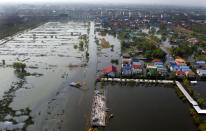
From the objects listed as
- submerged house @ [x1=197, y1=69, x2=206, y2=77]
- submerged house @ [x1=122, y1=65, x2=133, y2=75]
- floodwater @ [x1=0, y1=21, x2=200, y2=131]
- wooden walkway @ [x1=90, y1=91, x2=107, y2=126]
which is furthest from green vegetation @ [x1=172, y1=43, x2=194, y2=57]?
wooden walkway @ [x1=90, y1=91, x2=107, y2=126]

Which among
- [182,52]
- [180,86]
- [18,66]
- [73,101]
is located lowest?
[73,101]

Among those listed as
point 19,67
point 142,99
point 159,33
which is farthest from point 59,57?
point 159,33

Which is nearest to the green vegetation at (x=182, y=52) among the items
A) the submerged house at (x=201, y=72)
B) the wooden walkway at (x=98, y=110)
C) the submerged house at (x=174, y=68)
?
the submerged house at (x=174, y=68)

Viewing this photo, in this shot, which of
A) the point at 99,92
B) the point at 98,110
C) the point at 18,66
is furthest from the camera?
the point at 18,66

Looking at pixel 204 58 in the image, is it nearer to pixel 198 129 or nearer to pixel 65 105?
pixel 198 129

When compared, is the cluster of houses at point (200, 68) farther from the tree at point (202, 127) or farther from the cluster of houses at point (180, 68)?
the tree at point (202, 127)

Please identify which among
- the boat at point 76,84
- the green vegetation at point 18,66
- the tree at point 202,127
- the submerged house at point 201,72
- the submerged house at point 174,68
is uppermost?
the green vegetation at point 18,66

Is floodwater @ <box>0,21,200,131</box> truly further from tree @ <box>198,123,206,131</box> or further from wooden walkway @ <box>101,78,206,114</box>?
wooden walkway @ <box>101,78,206,114</box>

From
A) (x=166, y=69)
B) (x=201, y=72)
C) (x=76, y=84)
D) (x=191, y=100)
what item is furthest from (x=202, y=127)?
(x=76, y=84)

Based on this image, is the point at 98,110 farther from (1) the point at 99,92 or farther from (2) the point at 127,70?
(2) the point at 127,70

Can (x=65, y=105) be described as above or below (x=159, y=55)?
below

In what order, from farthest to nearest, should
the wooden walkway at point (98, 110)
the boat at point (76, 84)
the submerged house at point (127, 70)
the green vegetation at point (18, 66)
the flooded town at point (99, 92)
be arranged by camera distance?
1. the green vegetation at point (18, 66)
2. the submerged house at point (127, 70)
3. the boat at point (76, 84)
4. the flooded town at point (99, 92)
5. the wooden walkway at point (98, 110)
